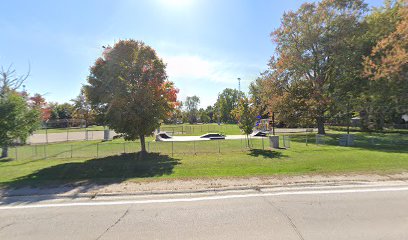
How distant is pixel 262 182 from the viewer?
31.1 ft

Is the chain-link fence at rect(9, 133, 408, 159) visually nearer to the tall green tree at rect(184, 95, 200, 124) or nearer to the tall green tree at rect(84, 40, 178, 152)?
the tall green tree at rect(84, 40, 178, 152)

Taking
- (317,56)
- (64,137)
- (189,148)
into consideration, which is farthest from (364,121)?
(64,137)

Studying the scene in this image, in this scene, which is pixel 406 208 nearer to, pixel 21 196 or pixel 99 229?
pixel 99 229

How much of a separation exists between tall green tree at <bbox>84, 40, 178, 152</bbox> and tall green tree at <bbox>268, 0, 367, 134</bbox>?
20858mm

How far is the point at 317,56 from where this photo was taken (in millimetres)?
32406

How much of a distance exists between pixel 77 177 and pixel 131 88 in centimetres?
654

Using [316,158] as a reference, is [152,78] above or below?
above

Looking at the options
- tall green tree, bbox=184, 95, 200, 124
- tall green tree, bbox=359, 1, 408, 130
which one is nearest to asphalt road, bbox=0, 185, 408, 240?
tall green tree, bbox=359, 1, 408, 130

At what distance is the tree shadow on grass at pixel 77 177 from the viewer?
31.1 ft

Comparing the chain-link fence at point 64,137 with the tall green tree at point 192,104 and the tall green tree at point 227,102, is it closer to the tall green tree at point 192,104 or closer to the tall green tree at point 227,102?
the tall green tree at point 227,102

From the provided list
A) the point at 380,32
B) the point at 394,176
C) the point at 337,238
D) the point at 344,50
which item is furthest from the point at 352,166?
the point at 344,50

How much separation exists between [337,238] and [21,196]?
9.84 metres

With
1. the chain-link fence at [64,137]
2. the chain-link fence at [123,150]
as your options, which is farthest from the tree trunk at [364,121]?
the chain-link fence at [64,137]

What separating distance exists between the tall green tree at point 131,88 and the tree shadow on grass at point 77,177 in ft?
9.01
